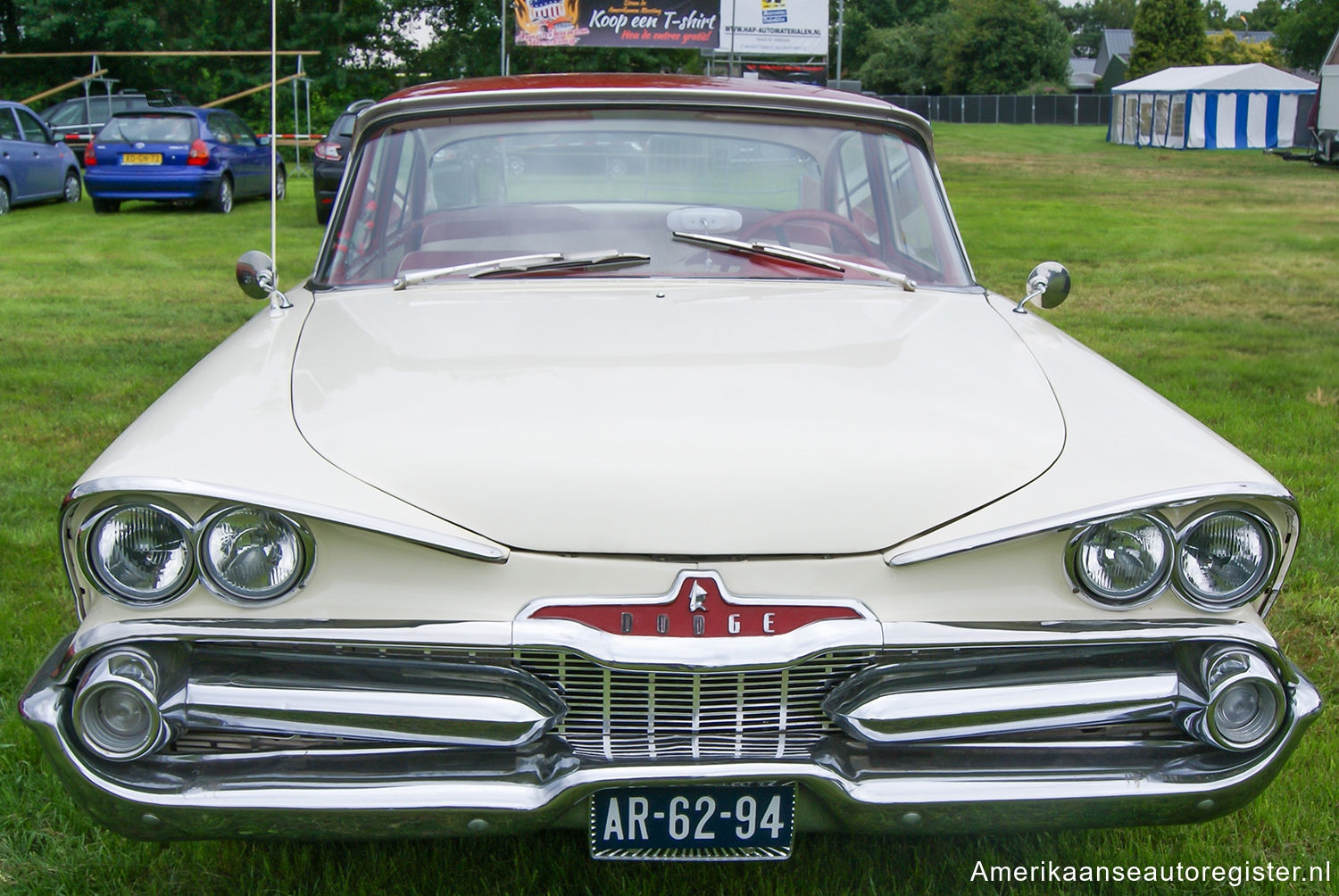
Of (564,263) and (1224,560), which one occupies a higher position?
(564,263)

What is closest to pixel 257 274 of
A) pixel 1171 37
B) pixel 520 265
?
pixel 520 265

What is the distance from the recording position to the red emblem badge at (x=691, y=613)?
6.31 ft

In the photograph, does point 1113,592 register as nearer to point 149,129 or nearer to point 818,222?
point 818,222

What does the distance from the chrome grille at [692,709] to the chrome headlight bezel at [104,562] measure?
1.73 feet

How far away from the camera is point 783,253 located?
3068 mm

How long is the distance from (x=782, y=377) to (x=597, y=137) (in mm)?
1184

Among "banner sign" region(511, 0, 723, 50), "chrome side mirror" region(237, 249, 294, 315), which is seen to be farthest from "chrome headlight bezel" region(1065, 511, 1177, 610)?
"banner sign" region(511, 0, 723, 50)

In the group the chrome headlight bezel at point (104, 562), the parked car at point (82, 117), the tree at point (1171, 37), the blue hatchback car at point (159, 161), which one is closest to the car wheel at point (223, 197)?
the blue hatchback car at point (159, 161)

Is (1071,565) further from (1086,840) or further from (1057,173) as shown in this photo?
(1057,173)

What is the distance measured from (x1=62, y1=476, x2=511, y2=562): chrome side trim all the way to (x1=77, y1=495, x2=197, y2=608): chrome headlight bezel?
0.03 m

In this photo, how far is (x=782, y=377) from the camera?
2.31 metres

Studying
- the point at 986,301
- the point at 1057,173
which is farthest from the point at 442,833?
the point at 1057,173

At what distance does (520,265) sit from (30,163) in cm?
1545

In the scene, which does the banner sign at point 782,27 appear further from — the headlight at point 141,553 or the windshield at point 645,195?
the headlight at point 141,553
